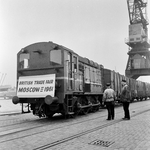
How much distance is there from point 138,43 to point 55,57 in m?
40.5

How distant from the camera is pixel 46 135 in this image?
604 centimetres

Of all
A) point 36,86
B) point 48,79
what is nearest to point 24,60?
point 36,86

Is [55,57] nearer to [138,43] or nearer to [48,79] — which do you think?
[48,79]

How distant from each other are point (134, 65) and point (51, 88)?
40.9 m

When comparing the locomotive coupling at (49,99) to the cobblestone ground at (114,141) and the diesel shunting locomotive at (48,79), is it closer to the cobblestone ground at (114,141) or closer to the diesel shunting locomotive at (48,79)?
the diesel shunting locomotive at (48,79)

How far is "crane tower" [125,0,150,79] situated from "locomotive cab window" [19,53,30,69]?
3929cm

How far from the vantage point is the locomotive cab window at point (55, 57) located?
907 centimetres

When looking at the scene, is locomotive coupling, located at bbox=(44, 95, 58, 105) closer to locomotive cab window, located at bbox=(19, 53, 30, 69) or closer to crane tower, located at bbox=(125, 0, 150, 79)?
locomotive cab window, located at bbox=(19, 53, 30, 69)

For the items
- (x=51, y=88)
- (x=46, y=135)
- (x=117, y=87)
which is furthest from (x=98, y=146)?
(x=117, y=87)

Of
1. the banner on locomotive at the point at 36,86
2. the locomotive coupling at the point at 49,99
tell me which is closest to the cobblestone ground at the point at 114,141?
the locomotive coupling at the point at 49,99

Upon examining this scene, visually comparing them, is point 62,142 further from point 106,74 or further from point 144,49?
point 144,49

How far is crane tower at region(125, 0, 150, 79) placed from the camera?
45188 millimetres

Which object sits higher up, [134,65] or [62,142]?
[134,65]

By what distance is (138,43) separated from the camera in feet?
150
